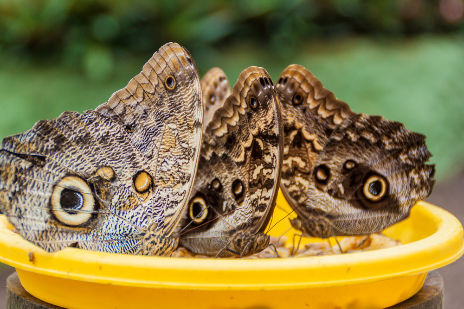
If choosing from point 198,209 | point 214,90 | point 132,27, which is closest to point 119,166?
point 198,209

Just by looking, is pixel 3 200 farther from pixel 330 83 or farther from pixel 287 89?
pixel 330 83

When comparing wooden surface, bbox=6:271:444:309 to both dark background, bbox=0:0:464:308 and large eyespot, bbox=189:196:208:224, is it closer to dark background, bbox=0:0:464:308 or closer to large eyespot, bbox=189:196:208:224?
large eyespot, bbox=189:196:208:224

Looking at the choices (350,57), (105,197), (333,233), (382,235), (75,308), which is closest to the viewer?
(75,308)

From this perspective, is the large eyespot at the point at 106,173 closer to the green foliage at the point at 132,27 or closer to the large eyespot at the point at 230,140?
the large eyespot at the point at 230,140

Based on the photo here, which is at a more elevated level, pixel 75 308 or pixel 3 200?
pixel 3 200

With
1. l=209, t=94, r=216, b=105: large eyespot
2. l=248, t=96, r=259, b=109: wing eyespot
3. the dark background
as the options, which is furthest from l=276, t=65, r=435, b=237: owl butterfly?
the dark background

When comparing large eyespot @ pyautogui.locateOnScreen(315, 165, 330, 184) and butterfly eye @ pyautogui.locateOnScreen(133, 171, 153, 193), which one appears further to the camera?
large eyespot @ pyautogui.locateOnScreen(315, 165, 330, 184)

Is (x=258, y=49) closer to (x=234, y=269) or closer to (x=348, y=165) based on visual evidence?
(x=348, y=165)

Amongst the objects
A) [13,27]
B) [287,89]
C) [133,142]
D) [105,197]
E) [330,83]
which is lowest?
[105,197]

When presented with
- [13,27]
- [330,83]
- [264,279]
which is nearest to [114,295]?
[264,279]
